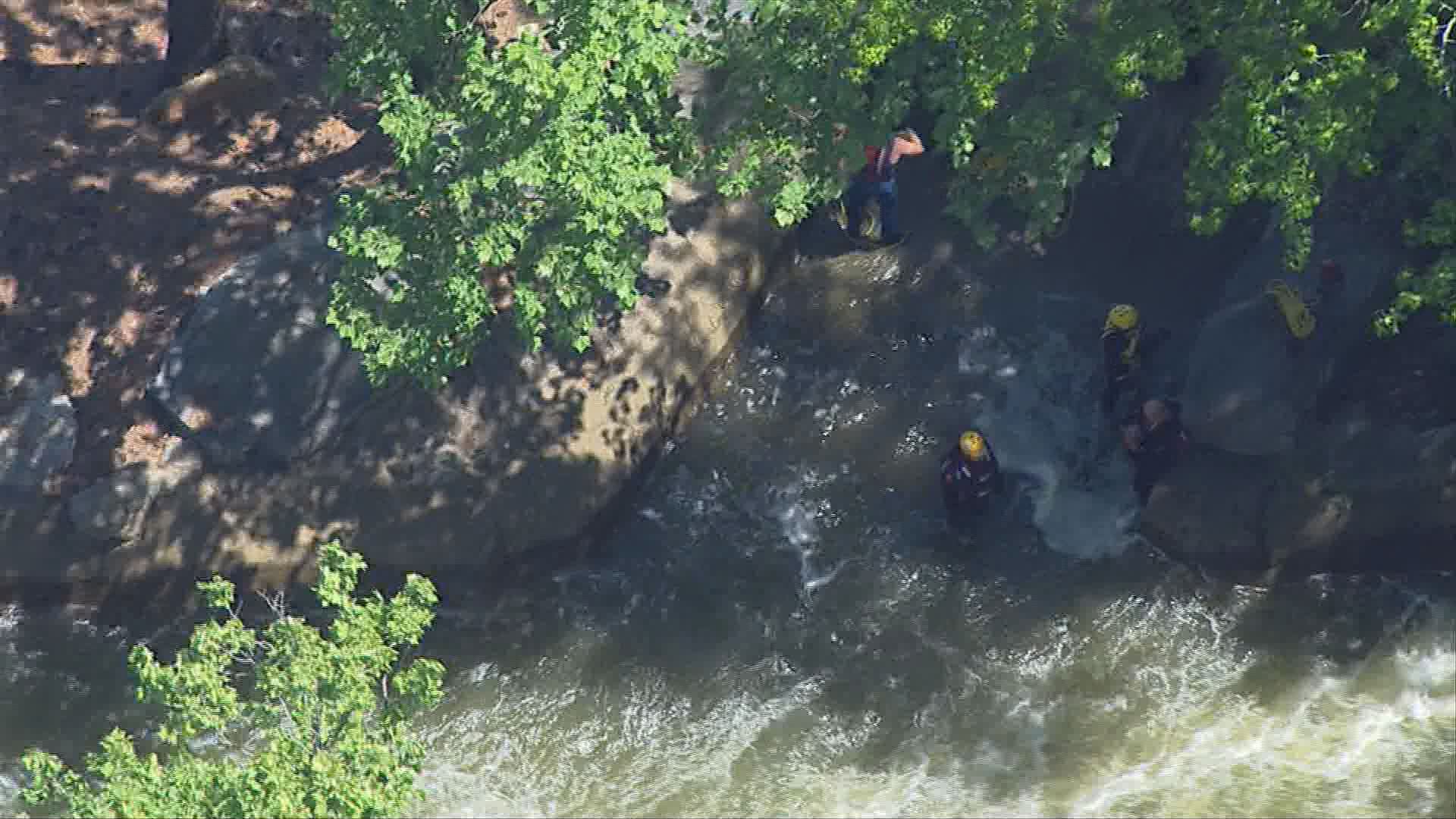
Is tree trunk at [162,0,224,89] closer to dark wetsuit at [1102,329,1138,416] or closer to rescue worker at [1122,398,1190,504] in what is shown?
dark wetsuit at [1102,329,1138,416]

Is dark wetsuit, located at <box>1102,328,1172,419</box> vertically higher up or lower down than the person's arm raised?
lower down

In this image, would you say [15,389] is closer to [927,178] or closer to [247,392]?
[247,392]

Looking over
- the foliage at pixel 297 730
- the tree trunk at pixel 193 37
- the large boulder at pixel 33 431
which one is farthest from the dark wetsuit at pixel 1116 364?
the tree trunk at pixel 193 37

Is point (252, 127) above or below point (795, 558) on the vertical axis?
above

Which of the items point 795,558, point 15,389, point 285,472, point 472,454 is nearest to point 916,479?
point 795,558

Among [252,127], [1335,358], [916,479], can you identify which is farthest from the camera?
[252,127]

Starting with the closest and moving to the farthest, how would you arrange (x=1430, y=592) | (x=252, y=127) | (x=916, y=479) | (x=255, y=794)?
(x=255, y=794)
(x=1430, y=592)
(x=916, y=479)
(x=252, y=127)

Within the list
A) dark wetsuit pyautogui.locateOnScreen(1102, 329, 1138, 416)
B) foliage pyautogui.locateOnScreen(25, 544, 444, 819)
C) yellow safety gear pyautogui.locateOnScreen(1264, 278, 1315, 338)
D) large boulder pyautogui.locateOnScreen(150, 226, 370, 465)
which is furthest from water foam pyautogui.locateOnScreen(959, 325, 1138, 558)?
foliage pyautogui.locateOnScreen(25, 544, 444, 819)

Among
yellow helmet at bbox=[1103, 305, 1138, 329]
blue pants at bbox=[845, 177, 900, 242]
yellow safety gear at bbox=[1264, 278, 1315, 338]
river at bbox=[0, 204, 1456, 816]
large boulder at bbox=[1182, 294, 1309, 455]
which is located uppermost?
blue pants at bbox=[845, 177, 900, 242]
